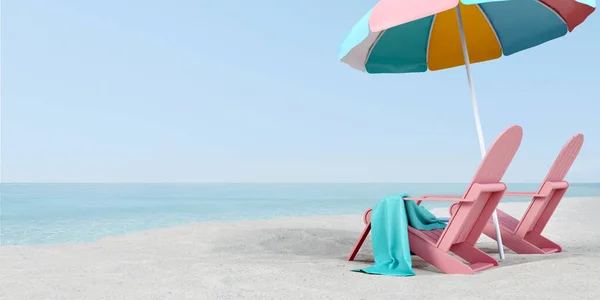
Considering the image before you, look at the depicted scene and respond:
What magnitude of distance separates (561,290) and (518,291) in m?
0.23

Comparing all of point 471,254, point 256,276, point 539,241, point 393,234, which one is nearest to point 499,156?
point 471,254

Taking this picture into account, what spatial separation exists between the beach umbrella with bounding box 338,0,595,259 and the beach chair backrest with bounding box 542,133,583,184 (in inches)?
25.8

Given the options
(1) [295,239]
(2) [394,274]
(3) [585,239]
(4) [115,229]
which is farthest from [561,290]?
(4) [115,229]

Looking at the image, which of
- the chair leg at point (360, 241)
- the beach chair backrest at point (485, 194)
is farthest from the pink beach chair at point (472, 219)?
the chair leg at point (360, 241)

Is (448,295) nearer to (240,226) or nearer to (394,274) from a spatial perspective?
(394,274)

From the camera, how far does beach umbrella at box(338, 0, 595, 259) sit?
4.72 metres

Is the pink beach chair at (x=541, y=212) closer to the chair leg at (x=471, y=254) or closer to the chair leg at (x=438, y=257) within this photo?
the chair leg at (x=471, y=254)

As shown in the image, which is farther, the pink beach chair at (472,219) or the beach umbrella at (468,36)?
the beach umbrella at (468,36)

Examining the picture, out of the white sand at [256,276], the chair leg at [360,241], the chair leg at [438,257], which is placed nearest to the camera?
the white sand at [256,276]

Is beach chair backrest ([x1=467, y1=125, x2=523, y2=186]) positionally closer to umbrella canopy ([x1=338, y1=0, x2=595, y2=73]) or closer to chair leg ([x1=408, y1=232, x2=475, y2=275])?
chair leg ([x1=408, y1=232, x2=475, y2=275])

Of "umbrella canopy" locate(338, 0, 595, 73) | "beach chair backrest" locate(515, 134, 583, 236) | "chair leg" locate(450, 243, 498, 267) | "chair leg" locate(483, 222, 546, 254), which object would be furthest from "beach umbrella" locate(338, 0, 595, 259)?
"chair leg" locate(450, 243, 498, 267)

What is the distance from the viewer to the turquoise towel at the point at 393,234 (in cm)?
362

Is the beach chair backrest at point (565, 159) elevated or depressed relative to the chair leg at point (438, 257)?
elevated

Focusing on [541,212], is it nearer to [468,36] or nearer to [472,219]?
[472,219]
